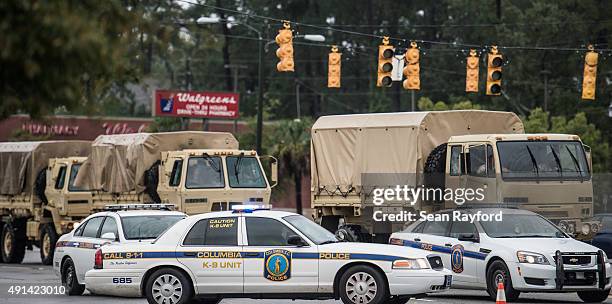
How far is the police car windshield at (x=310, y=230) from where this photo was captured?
1625 cm

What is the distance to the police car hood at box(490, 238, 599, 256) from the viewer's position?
17797mm

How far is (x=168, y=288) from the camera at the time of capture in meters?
16.3

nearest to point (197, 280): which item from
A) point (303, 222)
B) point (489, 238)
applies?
point (303, 222)

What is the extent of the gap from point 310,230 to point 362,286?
1.19 meters

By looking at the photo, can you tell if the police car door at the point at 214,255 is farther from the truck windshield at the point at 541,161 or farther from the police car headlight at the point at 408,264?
the truck windshield at the point at 541,161

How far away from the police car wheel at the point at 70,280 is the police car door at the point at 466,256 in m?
6.40

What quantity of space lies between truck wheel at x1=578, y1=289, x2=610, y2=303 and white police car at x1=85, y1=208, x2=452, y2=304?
3.44 meters

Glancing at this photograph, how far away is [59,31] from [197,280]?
921cm

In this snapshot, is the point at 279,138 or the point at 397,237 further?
the point at 279,138

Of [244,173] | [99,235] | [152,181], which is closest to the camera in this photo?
[99,235]

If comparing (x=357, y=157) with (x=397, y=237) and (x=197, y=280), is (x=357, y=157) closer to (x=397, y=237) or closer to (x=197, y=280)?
(x=397, y=237)

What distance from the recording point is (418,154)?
946 inches

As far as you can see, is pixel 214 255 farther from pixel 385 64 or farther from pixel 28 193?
pixel 28 193

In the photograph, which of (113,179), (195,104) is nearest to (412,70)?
(113,179)
